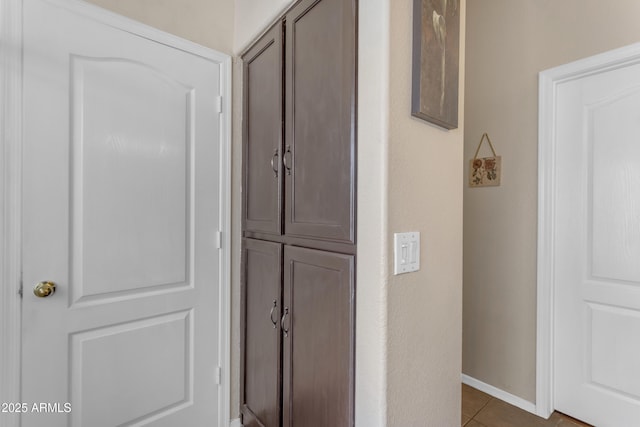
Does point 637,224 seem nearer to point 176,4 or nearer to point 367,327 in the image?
point 367,327

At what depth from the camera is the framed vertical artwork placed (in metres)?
1.01

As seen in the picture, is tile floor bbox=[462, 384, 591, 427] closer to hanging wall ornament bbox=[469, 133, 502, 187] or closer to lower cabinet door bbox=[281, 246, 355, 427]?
lower cabinet door bbox=[281, 246, 355, 427]

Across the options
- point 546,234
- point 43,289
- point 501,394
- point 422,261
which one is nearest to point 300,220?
point 422,261

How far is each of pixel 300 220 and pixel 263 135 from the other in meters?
0.54

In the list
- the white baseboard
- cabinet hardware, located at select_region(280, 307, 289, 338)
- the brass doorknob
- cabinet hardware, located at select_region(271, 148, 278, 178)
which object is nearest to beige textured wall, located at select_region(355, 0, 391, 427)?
cabinet hardware, located at select_region(280, 307, 289, 338)

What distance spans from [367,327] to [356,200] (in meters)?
0.40

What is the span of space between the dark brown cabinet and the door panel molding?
35.9 inches

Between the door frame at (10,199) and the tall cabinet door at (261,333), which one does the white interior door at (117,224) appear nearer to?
the door frame at (10,199)

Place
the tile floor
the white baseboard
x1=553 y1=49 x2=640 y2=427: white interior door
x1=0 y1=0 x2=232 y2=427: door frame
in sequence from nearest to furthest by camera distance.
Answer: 1. x1=0 y1=0 x2=232 y2=427: door frame
2. x1=553 y1=49 x2=640 y2=427: white interior door
3. the tile floor
4. the white baseboard

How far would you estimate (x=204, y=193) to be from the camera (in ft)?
5.54

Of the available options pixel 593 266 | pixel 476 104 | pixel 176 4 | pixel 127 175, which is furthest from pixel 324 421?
pixel 476 104

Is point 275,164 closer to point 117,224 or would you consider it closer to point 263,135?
point 263,135

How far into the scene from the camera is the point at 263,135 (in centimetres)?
161

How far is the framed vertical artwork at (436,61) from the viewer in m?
1.01
